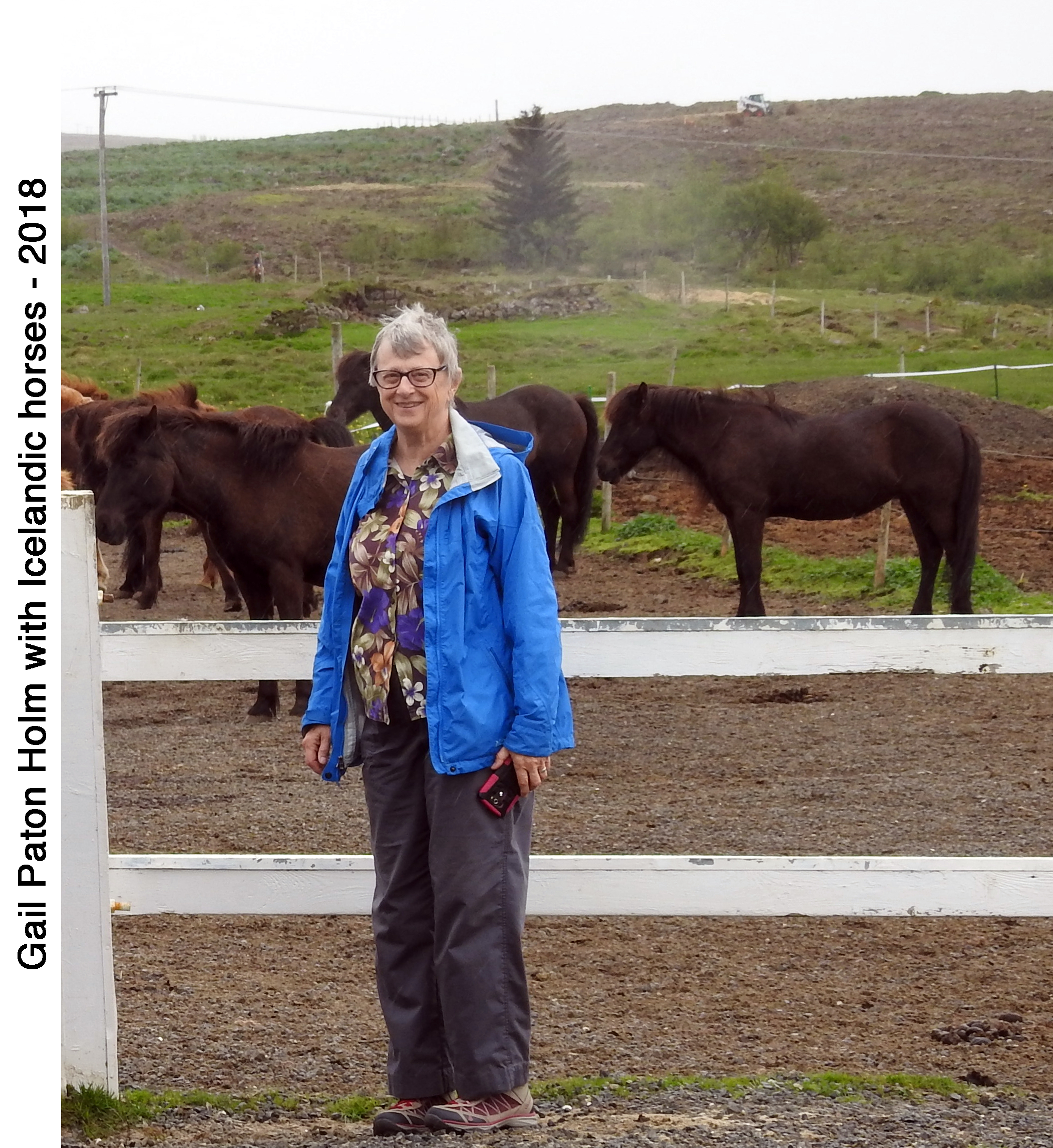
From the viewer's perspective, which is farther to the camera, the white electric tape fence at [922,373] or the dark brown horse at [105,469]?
the white electric tape fence at [922,373]

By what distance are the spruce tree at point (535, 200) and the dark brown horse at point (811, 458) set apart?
4271 cm

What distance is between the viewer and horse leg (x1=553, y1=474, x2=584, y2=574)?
1304cm

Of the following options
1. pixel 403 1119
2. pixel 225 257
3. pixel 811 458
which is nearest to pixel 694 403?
pixel 811 458

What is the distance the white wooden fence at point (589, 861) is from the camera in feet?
8.98

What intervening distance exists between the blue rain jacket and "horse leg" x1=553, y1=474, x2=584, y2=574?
33.7ft

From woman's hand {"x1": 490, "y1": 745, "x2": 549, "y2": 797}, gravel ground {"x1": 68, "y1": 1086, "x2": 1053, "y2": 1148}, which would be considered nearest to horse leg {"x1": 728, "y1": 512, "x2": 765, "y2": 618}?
gravel ground {"x1": 68, "y1": 1086, "x2": 1053, "y2": 1148}

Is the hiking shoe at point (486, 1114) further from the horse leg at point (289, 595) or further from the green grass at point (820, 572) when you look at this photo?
the green grass at point (820, 572)

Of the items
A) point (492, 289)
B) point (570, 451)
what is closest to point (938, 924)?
point (570, 451)

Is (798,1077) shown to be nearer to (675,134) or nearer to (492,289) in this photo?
(492,289)

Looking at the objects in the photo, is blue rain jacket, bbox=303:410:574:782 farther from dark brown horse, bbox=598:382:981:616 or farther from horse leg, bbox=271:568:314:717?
dark brown horse, bbox=598:382:981:616

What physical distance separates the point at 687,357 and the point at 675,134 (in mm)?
54540

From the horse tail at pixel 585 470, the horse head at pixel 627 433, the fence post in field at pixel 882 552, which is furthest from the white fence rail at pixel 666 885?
the horse tail at pixel 585 470

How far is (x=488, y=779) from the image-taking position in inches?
102

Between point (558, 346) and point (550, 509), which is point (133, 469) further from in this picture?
point (558, 346)
